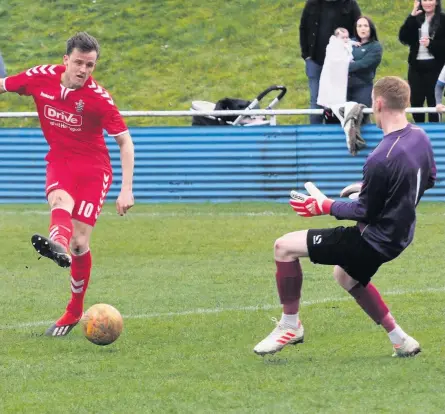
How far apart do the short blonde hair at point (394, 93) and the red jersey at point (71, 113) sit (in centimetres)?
233

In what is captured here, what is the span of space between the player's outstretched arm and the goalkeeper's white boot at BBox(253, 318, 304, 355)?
152cm

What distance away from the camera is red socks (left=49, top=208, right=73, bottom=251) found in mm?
7883

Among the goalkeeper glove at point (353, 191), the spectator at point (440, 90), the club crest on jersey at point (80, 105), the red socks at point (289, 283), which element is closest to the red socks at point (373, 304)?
the red socks at point (289, 283)

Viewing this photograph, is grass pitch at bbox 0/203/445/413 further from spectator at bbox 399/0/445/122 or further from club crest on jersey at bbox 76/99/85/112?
spectator at bbox 399/0/445/122

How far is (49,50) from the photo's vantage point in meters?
24.5

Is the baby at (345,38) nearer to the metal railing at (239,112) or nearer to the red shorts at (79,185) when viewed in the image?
the metal railing at (239,112)

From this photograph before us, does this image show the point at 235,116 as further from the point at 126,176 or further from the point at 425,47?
the point at 126,176

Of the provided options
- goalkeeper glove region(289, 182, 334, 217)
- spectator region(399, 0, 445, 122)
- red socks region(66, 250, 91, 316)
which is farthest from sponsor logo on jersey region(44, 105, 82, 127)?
spectator region(399, 0, 445, 122)

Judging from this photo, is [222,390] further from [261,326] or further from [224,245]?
[224,245]

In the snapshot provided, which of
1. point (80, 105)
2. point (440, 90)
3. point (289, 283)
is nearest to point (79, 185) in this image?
point (80, 105)

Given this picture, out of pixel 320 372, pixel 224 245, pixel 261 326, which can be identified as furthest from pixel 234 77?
pixel 320 372

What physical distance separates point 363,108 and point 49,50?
36.7 ft

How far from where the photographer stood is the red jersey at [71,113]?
8422mm

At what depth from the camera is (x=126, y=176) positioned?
8219mm
